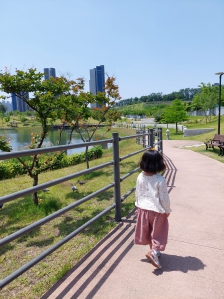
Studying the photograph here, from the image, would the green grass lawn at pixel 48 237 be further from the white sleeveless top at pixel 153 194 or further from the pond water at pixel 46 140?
the pond water at pixel 46 140

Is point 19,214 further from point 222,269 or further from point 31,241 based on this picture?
point 222,269

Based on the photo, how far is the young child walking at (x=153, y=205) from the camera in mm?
2316

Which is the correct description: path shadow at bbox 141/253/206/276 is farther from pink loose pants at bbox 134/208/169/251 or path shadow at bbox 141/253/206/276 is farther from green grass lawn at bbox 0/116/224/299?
green grass lawn at bbox 0/116/224/299

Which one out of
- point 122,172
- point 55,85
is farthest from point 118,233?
point 122,172

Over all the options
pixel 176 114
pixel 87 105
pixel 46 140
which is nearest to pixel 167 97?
pixel 176 114

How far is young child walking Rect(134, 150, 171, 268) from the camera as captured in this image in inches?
91.2

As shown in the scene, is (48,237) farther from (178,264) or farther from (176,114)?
(176,114)

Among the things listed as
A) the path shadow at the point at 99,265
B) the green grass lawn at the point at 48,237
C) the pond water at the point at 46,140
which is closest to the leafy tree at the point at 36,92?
the green grass lawn at the point at 48,237

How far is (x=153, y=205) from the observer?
2344 millimetres

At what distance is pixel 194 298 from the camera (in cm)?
193

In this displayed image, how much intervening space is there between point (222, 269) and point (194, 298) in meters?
0.54

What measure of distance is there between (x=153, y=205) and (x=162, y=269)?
59 cm

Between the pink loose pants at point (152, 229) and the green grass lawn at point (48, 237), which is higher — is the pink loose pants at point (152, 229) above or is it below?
above

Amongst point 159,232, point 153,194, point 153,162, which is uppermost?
point 153,162
